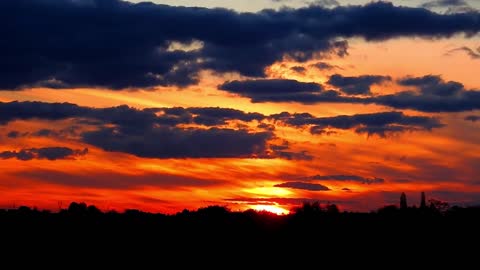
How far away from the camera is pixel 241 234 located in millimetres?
95438

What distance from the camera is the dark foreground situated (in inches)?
3415

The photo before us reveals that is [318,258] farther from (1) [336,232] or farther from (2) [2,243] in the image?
(2) [2,243]

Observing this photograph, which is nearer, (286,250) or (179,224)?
(286,250)

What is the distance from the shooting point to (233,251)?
287 ft

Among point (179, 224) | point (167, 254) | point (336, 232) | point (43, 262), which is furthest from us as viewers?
point (179, 224)

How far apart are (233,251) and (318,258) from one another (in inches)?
285

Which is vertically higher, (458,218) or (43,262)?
(458,218)

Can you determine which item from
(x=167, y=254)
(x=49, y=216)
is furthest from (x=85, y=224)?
(x=167, y=254)

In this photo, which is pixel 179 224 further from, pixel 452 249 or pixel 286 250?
pixel 452 249

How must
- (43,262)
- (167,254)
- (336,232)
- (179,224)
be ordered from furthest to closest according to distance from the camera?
(179,224), (336,232), (167,254), (43,262)

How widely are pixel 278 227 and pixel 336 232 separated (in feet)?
24.4

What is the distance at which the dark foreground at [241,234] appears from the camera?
86750mm

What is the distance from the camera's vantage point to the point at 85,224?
100375 mm

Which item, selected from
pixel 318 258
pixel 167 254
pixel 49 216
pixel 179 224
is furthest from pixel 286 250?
pixel 49 216
